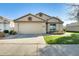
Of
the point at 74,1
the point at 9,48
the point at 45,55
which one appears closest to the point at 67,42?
the point at 45,55

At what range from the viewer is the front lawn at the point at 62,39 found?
802 cm

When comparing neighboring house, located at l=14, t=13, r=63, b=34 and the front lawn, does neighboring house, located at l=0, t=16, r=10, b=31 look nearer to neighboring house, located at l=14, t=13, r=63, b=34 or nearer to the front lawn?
neighboring house, located at l=14, t=13, r=63, b=34

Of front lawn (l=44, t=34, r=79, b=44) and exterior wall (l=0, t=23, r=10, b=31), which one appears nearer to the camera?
front lawn (l=44, t=34, r=79, b=44)

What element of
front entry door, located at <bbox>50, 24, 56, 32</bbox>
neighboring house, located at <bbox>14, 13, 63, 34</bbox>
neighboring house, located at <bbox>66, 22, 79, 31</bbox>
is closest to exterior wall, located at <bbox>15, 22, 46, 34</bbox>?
neighboring house, located at <bbox>14, 13, 63, 34</bbox>

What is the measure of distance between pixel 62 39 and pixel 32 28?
111cm

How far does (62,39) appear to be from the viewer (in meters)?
8.10

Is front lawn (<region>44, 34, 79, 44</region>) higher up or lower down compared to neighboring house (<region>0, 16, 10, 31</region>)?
lower down

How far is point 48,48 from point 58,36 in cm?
54

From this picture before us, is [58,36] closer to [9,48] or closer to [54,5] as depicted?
[54,5]

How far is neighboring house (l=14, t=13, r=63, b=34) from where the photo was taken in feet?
26.7

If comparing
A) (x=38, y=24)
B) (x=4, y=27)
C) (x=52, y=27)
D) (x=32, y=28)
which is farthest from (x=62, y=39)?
(x=4, y=27)

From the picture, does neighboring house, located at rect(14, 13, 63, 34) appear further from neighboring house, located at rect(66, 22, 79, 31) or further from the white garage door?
neighboring house, located at rect(66, 22, 79, 31)

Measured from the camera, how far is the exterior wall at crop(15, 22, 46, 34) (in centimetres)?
823

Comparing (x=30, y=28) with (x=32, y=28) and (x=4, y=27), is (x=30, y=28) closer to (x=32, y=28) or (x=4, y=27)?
(x=32, y=28)
